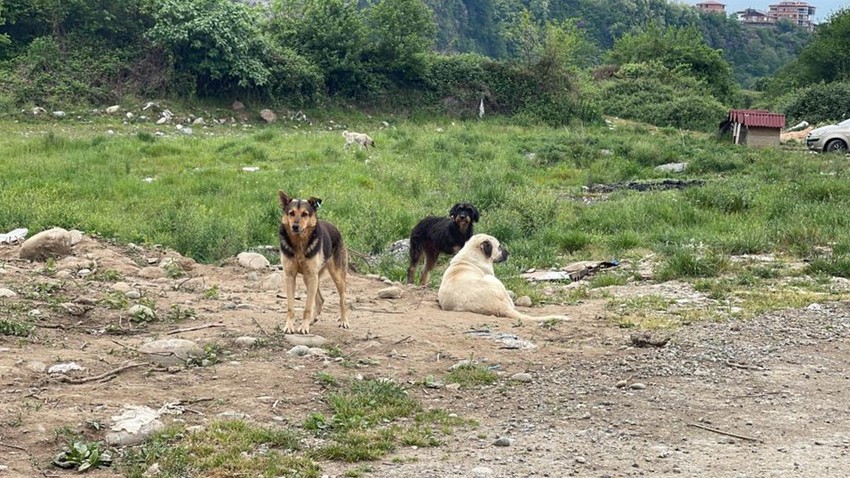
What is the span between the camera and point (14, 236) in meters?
10.5

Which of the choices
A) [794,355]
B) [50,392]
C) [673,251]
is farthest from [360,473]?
[673,251]

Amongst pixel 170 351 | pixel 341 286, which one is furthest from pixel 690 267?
pixel 170 351

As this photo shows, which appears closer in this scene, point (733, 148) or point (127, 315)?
point (127, 315)

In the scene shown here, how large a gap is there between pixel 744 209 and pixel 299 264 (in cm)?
918

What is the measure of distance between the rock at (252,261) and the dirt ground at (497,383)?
107 centimetres

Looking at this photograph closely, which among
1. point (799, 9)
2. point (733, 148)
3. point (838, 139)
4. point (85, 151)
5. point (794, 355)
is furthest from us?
point (799, 9)

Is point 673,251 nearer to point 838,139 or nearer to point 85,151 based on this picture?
point 85,151

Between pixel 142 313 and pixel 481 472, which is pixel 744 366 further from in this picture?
pixel 142 313

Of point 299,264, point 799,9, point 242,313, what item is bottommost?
point 242,313

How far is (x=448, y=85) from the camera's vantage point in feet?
116

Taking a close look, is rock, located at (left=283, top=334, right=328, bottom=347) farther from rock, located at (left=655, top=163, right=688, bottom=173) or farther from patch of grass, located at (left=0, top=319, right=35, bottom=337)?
rock, located at (left=655, top=163, right=688, bottom=173)

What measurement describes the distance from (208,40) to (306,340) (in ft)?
75.5

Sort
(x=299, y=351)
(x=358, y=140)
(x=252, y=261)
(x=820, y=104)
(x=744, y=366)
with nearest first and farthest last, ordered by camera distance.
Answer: (x=299, y=351), (x=744, y=366), (x=252, y=261), (x=358, y=140), (x=820, y=104)

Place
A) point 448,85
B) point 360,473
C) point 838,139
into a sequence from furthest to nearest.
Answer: point 448,85 → point 838,139 → point 360,473
